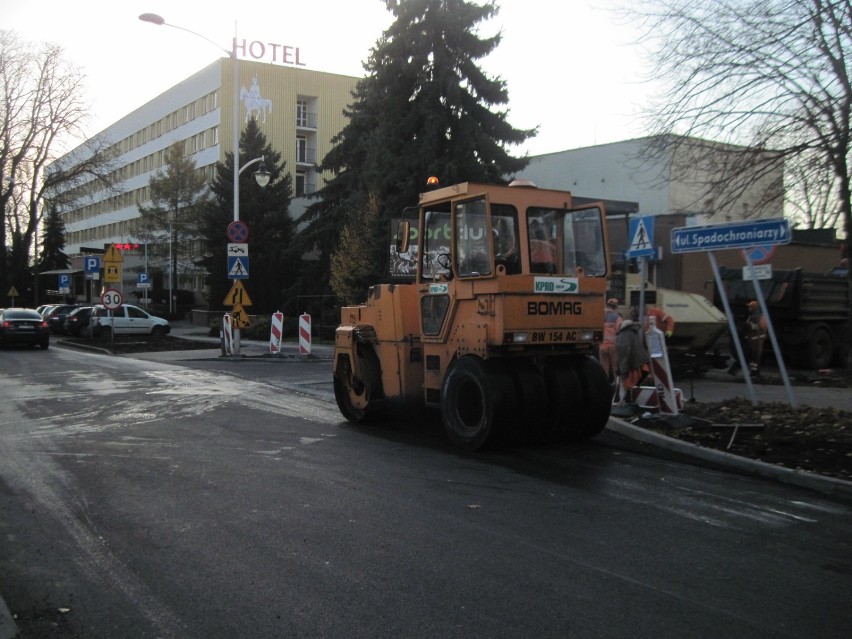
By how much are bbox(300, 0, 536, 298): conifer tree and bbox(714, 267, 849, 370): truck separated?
11.9m

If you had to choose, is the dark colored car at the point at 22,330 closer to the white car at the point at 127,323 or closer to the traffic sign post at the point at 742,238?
the white car at the point at 127,323

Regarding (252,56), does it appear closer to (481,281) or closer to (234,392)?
(234,392)

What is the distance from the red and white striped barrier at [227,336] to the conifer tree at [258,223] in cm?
2420

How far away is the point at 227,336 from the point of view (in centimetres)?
2373

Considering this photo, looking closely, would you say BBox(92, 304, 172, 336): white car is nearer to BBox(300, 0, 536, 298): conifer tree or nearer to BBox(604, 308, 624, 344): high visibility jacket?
BBox(300, 0, 536, 298): conifer tree

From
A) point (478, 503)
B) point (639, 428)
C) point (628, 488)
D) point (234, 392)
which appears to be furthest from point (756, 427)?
point (234, 392)

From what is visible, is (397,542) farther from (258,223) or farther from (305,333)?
(258,223)

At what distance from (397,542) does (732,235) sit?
6.95 meters

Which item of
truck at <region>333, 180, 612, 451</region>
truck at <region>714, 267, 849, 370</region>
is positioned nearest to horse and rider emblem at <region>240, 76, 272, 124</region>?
truck at <region>714, 267, 849, 370</region>

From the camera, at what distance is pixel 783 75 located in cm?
998

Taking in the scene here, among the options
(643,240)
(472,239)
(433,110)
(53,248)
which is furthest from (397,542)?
(53,248)

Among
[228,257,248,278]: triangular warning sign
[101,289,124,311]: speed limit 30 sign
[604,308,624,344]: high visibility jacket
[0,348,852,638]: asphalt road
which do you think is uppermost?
A: [228,257,248,278]: triangular warning sign

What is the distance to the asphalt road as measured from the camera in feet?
13.8

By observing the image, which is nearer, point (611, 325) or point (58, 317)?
point (611, 325)
